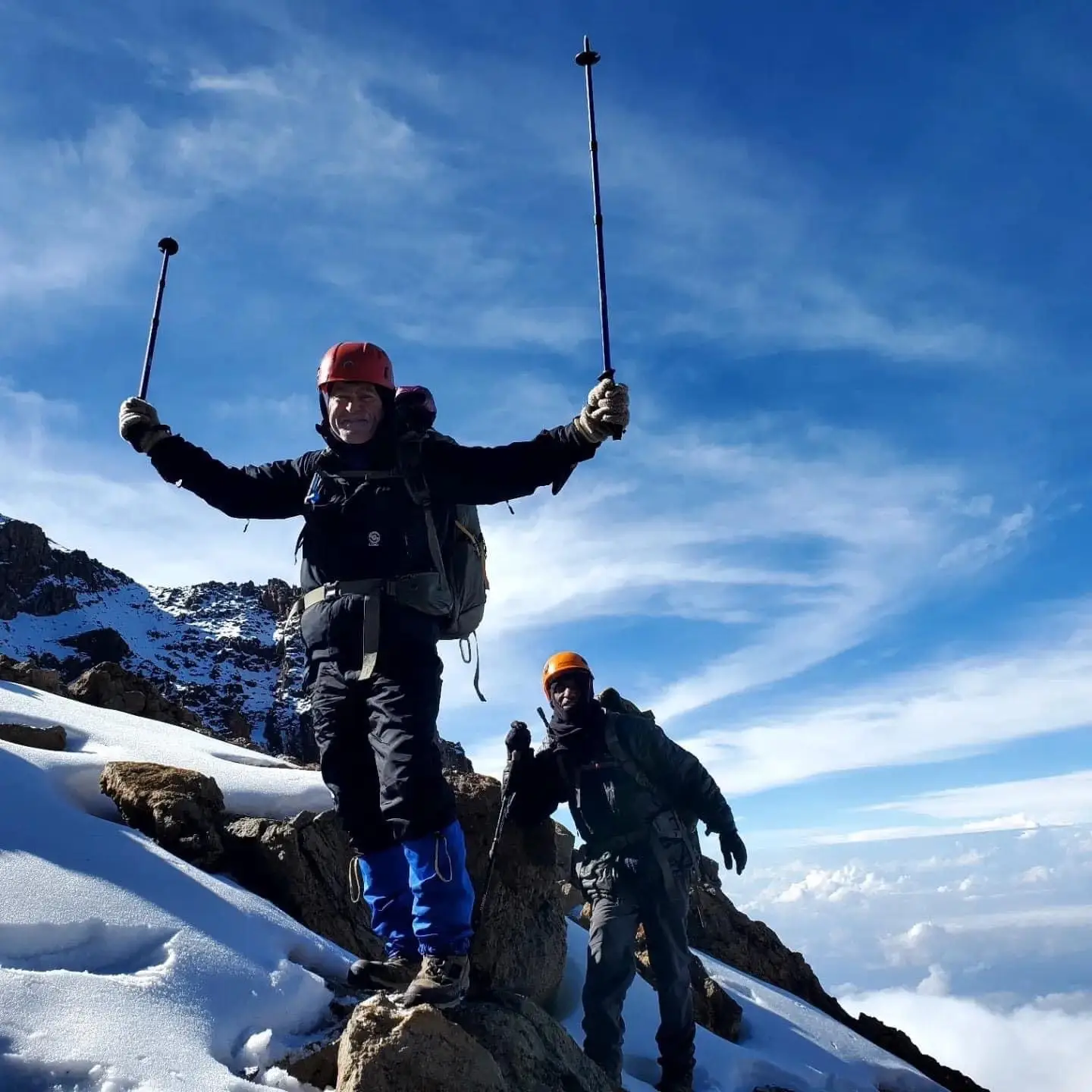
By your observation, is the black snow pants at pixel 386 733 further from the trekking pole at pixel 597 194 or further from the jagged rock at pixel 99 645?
the jagged rock at pixel 99 645

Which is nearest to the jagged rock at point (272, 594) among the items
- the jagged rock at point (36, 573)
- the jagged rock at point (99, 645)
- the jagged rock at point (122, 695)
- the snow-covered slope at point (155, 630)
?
the snow-covered slope at point (155, 630)

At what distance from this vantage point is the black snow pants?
382cm

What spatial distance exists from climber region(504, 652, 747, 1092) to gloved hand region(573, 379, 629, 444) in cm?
354

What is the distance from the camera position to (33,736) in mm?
8305

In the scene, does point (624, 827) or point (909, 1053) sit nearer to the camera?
point (624, 827)

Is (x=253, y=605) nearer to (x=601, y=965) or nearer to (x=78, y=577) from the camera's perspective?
(x=78, y=577)

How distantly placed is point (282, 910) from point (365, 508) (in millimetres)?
3322

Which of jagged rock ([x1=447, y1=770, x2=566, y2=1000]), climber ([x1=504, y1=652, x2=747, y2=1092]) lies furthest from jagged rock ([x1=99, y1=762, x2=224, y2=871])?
climber ([x1=504, y1=652, x2=747, y2=1092])

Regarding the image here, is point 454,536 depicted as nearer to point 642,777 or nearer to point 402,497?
point 402,497

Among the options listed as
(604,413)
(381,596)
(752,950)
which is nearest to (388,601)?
(381,596)

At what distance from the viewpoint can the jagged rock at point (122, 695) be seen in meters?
17.3

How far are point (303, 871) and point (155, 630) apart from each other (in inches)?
5373

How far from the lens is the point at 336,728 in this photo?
13.9ft

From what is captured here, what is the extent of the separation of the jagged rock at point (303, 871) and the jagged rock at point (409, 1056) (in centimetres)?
257
